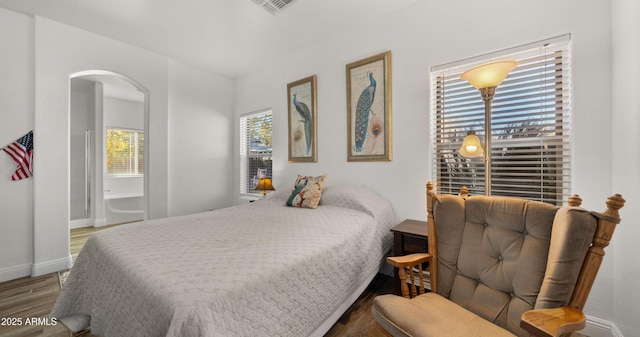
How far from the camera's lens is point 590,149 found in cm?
Answer: 164

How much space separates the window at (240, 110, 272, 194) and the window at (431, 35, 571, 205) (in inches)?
102

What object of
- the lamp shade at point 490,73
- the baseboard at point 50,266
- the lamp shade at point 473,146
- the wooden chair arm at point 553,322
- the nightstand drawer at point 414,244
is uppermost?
the lamp shade at point 490,73

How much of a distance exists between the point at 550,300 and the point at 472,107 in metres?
1.61

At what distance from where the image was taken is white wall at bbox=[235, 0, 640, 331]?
162 centimetres

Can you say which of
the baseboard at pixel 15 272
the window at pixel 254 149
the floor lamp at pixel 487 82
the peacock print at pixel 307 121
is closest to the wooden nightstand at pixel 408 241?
the floor lamp at pixel 487 82

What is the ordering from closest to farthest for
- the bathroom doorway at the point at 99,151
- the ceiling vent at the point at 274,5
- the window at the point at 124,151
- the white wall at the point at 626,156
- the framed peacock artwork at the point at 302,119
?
the white wall at the point at 626,156 → the ceiling vent at the point at 274,5 → the framed peacock artwork at the point at 302,119 → the bathroom doorway at the point at 99,151 → the window at the point at 124,151

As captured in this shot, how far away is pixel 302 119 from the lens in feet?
10.9

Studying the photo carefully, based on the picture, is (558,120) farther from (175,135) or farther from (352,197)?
(175,135)

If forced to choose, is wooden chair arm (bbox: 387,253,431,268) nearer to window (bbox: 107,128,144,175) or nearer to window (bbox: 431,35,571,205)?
window (bbox: 431,35,571,205)

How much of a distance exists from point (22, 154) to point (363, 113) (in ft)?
12.0

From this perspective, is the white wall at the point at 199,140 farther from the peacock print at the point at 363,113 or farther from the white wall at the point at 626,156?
the white wall at the point at 626,156

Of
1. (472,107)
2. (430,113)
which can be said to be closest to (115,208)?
(430,113)

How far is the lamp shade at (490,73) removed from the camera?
1.46 meters

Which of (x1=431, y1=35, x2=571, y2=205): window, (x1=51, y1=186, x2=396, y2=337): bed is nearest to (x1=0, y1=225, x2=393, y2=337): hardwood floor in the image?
(x1=51, y1=186, x2=396, y2=337): bed
